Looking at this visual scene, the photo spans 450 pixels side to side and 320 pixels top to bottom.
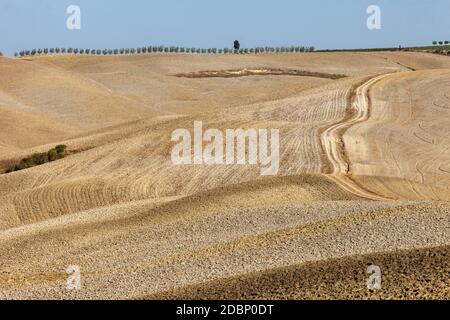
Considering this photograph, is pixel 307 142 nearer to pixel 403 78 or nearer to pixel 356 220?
pixel 356 220

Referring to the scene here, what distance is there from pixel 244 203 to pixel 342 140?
16005 millimetres

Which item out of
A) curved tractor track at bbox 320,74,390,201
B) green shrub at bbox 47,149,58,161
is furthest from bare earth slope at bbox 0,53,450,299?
green shrub at bbox 47,149,58,161

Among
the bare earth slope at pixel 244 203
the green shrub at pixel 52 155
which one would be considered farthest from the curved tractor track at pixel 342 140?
the green shrub at pixel 52 155

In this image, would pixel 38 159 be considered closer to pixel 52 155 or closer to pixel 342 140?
pixel 52 155

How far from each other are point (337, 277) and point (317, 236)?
6154mm

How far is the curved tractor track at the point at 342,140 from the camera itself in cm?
3771

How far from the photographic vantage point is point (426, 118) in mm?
56312

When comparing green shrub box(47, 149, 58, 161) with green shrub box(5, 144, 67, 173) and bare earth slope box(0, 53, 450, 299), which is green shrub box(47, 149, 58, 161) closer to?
green shrub box(5, 144, 67, 173)

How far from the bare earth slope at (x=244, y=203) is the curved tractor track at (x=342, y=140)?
0.12m

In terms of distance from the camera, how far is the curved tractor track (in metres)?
37.7

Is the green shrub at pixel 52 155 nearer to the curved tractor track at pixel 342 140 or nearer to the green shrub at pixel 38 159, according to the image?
the green shrub at pixel 38 159

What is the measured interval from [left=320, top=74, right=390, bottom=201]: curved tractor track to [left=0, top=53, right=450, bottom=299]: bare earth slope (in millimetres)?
122

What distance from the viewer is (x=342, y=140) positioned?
48719 millimetres

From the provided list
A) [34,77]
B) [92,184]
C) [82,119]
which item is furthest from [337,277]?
[34,77]
